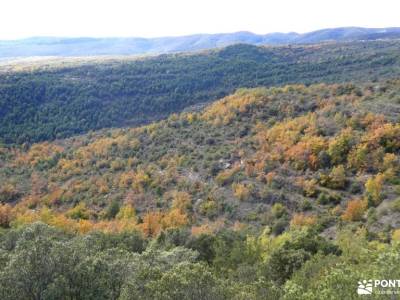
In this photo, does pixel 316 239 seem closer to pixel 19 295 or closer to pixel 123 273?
pixel 123 273

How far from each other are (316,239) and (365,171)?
20.3m

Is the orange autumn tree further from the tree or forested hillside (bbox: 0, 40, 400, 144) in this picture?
forested hillside (bbox: 0, 40, 400, 144)

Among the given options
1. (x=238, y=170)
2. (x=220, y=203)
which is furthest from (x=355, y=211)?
(x=238, y=170)

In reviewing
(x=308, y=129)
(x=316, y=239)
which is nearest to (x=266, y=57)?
(x=308, y=129)

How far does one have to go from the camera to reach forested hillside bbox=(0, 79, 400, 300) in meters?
18.1

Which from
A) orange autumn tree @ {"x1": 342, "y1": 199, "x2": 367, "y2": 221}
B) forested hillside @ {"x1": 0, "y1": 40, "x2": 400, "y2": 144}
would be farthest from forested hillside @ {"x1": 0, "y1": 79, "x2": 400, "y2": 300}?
forested hillside @ {"x1": 0, "y1": 40, "x2": 400, "y2": 144}

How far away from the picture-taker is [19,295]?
17.3 metres

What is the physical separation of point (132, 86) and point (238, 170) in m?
82.0

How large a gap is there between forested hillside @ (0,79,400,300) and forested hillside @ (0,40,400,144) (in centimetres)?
1408

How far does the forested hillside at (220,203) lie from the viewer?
18062mm

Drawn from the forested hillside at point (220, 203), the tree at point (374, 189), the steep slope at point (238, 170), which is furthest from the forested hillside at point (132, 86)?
the tree at point (374, 189)

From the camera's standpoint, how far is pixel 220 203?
52875 mm

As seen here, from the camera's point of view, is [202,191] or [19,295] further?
[202,191]

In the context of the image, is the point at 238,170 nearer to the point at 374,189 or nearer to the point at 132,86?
the point at 374,189
